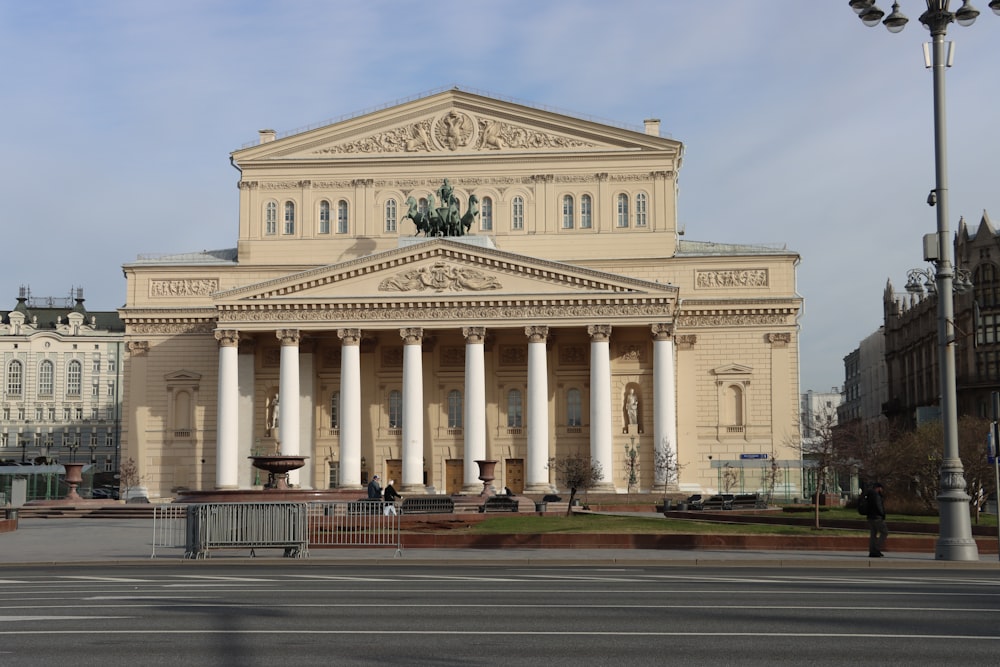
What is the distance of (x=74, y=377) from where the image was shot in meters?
129

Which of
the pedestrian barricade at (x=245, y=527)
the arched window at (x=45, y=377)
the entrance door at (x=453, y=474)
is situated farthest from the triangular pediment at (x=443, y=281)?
the arched window at (x=45, y=377)

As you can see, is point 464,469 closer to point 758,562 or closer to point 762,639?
point 758,562

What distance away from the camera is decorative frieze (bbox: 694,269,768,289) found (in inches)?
2968

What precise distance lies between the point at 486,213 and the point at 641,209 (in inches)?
360

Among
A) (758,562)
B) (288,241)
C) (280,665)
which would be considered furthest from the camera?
(288,241)

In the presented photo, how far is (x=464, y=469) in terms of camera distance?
69000 mm

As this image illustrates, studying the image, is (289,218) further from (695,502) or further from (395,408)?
(695,502)

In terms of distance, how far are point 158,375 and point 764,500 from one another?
117ft

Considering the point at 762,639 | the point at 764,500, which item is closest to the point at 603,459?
the point at 764,500

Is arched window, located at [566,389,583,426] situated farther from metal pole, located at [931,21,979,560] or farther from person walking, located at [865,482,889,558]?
metal pole, located at [931,21,979,560]

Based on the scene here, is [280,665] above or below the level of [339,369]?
below

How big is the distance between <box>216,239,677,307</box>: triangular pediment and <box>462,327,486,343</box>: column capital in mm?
1677

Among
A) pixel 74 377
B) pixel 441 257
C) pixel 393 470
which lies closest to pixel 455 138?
pixel 441 257

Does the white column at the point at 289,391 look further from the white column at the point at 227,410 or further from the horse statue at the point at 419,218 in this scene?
the horse statue at the point at 419,218
